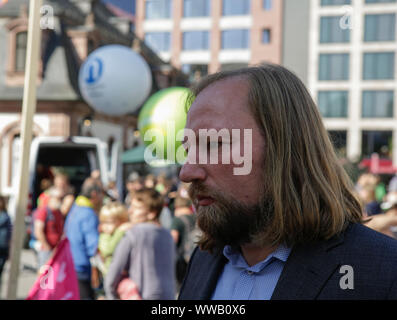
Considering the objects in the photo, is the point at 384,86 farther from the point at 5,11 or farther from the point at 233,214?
the point at 233,214

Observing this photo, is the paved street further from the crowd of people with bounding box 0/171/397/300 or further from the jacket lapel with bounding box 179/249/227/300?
the jacket lapel with bounding box 179/249/227/300

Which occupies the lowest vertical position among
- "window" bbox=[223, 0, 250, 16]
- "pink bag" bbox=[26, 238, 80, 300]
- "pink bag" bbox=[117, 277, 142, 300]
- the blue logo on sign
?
"pink bag" bbox=[117, 277, 142, 300]

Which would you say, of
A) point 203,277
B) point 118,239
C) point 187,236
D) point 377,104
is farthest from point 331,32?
point 203,277

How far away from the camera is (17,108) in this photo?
72.0ft

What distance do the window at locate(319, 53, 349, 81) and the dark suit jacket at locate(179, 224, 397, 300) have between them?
42.6m

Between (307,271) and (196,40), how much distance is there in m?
45.5

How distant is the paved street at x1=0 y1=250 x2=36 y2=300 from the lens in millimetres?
7502

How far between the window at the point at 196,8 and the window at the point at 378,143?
16.2 m

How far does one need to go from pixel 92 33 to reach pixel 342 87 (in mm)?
25076

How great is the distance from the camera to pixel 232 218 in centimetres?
155

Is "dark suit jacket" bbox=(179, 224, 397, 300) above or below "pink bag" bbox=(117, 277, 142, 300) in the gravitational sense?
Answer: above

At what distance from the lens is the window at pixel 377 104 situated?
41.8 meters

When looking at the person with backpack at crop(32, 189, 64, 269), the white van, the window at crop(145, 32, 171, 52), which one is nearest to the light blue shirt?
the person with backpack at crop(32, 189, 64, 269)

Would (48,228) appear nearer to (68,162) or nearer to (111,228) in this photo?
(111,228)
